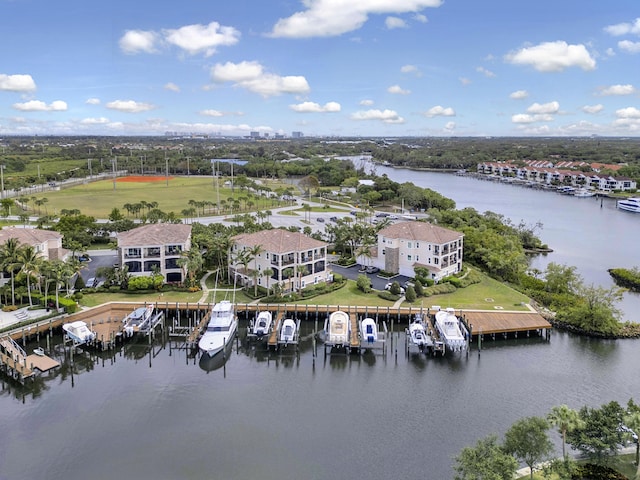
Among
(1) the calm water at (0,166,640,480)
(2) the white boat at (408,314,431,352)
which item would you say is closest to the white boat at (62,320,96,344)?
(1) the calm water at (0,166,640,480)

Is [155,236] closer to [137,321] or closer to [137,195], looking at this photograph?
[137,321]

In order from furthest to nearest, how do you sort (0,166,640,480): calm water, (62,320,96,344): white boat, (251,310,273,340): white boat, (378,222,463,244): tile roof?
(378,222,463,244): tile roof → (251,310,273,340): white boat → (62,320,96,344): white boat → (0,166,640,480): calm water

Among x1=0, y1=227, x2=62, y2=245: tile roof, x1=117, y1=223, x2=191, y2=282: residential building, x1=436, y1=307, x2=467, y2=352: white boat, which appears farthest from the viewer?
x1=117, y1=223, x2=191, y2=282: residential building

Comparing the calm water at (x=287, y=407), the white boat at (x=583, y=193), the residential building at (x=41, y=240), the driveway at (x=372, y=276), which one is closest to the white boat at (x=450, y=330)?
the calm water at (x=287, y=407)

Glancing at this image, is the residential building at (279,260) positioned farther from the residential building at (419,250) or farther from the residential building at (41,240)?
the residential building at (41,240)

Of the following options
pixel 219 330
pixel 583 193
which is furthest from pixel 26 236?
pixel 583 193

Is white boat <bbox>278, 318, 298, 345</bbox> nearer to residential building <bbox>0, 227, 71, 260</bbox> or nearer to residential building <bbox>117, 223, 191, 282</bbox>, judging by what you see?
residential building <bbox>117, 223, 191, 282</bbox>

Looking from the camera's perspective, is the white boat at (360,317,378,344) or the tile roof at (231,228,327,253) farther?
the tile roof at (231,228,327,253)
